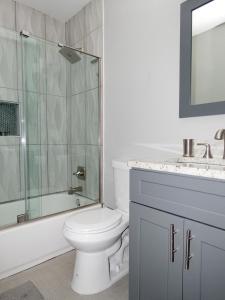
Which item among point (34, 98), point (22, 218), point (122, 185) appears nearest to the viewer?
point (122, 185)

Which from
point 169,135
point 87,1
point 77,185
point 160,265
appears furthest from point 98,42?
point 160,265

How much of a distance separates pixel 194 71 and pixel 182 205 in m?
0.89

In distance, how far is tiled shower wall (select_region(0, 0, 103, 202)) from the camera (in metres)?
2.12

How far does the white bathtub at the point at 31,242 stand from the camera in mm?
1557

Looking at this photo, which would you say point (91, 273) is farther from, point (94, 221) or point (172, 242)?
point (172, 242)

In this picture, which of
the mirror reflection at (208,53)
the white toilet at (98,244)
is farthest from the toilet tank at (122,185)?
the mirror reflection at (208,53)

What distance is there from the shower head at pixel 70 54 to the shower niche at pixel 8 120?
2.46 feet

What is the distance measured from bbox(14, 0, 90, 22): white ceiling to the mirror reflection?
4.58ft

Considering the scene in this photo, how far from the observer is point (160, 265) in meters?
1.02

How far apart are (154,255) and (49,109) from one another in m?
1.83

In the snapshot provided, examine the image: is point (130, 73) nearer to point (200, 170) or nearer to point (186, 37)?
point (186, 37)

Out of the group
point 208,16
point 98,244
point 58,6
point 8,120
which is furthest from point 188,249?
point 58,6

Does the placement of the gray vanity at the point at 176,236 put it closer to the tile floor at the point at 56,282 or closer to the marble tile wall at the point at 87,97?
the tile floor at the point at 56,282

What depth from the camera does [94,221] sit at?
4.63 ft
